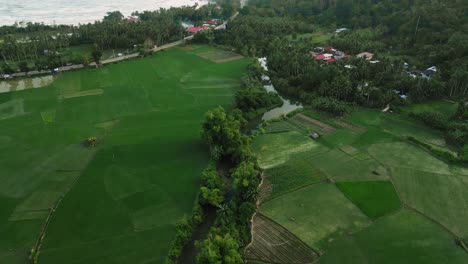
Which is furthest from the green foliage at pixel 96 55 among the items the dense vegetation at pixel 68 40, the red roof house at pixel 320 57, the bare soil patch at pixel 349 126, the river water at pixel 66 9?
the bare soil patch at pixel 349 126

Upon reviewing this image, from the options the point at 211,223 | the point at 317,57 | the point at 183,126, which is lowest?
the point at 211,223

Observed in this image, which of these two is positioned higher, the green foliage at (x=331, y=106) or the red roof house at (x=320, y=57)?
the red roof house at (x=320, y=57)

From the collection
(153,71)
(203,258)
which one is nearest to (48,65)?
(153,71)

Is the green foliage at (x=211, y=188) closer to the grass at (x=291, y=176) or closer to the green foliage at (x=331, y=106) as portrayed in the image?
the grass at (x=291, y=176)

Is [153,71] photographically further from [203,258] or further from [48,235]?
[203,258]

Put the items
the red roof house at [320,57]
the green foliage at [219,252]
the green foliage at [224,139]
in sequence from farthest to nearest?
the red roof house at [320,57], the green foliage at [224,139], the green foliage at [219,252]

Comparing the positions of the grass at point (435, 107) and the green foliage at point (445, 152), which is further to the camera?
the grass at point (435, 107)

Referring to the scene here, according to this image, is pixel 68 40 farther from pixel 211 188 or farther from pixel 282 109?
pixel 211 188

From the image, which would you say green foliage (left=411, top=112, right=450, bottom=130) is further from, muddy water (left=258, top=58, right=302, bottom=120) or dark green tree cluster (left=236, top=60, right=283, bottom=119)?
dark green tree cluster (left=236, top=60, right=283, bottom=119)
